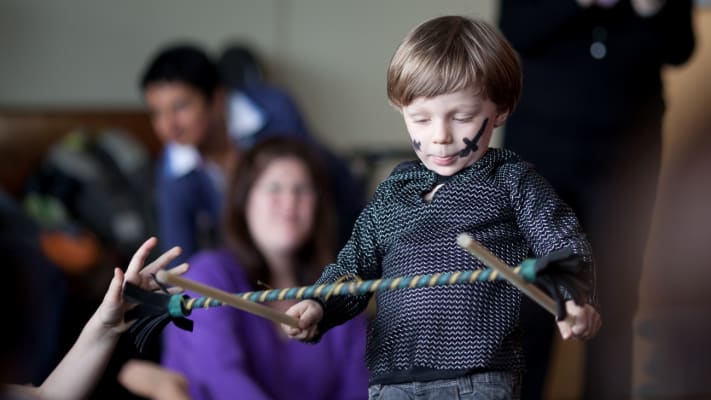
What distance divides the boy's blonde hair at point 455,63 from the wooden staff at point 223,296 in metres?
0.18

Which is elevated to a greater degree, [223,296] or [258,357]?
[223,296]

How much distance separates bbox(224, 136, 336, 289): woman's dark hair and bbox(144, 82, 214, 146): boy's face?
67 centimetres

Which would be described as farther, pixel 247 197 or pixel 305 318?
pixel 247 197

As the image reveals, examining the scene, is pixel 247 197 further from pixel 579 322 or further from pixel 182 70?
pixel 579 322

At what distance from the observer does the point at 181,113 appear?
2.34 meters

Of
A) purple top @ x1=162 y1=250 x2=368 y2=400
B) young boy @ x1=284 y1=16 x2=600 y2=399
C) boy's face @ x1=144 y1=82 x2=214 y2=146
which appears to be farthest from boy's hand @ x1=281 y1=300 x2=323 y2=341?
boy's face @ x1=144 y1=82 x2=214 y2=146

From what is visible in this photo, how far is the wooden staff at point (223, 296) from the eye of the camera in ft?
2.40

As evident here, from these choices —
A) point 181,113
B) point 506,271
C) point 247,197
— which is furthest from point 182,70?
point 506,271

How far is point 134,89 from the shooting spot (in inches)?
136

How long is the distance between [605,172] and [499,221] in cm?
46

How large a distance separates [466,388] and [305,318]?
0.13 meters

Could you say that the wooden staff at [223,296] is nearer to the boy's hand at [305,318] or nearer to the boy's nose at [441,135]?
the boy's hand at [305,318]

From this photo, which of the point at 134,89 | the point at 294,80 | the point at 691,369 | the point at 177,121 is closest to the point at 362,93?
the point at 294,80

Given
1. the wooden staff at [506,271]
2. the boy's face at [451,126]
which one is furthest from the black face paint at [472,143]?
the wooden staff at [506,271]
